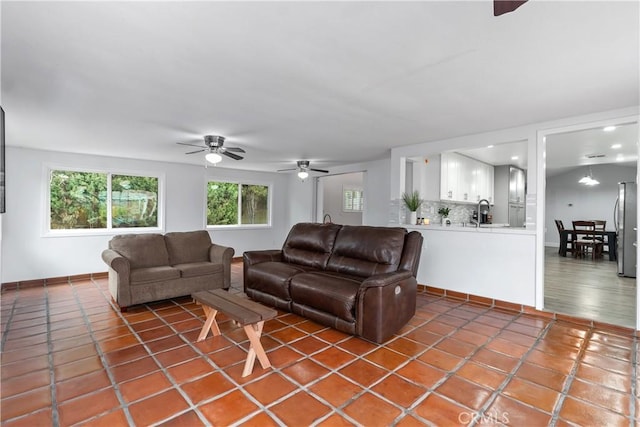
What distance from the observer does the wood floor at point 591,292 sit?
3.40m

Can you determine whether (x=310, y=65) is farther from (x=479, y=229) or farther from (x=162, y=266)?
(x=162, y=266)

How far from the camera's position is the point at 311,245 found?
419 centimetres

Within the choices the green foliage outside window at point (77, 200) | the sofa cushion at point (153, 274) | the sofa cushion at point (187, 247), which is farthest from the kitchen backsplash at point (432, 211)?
the green foliage outside window at point (77, 200)

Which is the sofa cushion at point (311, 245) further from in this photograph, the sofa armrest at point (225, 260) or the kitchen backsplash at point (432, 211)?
the kitchen backsplash at point (432, 211)

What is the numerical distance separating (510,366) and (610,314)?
207cm

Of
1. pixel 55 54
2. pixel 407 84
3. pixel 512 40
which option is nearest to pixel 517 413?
pixel 512 40

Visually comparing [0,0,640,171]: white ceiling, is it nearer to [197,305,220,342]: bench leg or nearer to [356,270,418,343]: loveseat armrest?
[356,270,418,343]: loveseat armrest

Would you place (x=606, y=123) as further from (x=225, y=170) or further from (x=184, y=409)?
(x=225, y=170)

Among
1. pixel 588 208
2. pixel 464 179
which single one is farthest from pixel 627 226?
pixel 588 208

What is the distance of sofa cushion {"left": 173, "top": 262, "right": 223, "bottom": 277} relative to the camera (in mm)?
4038

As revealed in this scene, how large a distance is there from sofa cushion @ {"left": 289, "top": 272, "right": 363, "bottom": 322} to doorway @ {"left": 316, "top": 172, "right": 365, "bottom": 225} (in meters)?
4.23

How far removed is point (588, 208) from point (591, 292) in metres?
6.59

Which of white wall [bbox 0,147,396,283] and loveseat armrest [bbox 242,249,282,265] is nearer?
loveseat armrest [bbox 242,249,282,265]

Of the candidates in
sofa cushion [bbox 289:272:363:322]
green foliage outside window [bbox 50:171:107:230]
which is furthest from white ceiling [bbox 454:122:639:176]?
green foliage outside window [bbox 50:171:107:230]
